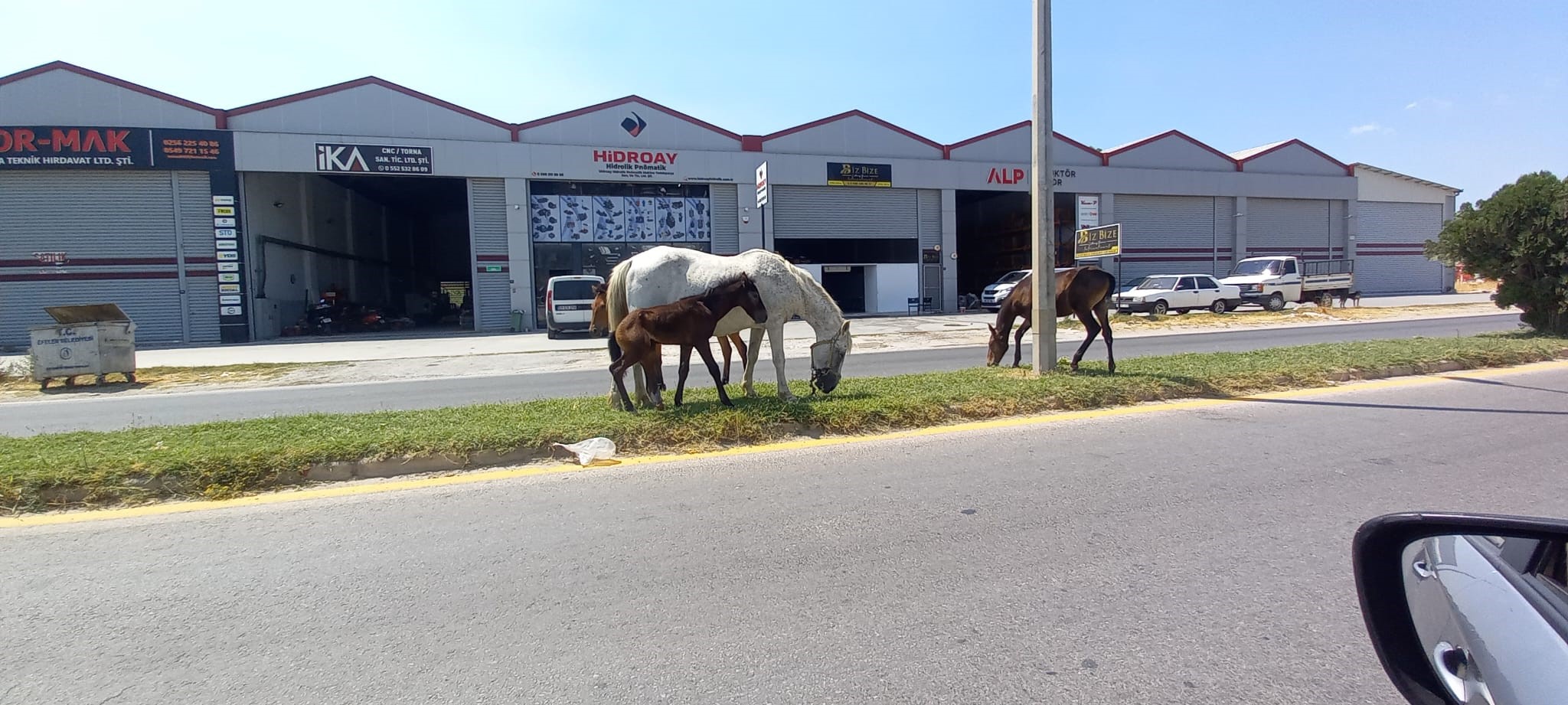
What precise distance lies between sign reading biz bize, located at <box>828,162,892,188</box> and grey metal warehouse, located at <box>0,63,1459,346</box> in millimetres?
88

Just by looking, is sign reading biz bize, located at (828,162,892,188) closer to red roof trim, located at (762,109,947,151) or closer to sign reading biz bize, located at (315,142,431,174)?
red roof trim, located at (762,109,947,151)

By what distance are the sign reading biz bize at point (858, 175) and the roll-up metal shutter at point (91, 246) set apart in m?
23.1

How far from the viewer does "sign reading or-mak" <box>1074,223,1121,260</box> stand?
25281 millimetres

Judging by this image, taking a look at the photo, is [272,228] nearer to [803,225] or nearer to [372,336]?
[372,336]

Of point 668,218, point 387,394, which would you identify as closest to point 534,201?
point 668,218

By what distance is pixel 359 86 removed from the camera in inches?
1048

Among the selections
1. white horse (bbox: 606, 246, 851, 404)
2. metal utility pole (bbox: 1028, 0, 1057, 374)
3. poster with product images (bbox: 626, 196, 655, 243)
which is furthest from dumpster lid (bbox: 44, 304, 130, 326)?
poster with product images (bbox: 626, 196, 655, 243)

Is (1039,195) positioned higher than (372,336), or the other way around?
(1039,195)

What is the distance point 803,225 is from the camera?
32250 millimetres

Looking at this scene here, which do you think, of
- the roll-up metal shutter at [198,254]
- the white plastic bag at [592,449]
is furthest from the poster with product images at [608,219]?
the white plastic bag at [592,449]

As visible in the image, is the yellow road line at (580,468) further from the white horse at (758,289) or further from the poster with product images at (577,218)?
the poster with product images at (577,218)

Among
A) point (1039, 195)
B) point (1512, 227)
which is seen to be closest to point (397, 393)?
point (1039, 195)

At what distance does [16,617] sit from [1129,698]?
188 inches

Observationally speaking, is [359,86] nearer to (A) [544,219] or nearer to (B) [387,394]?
(A) [544,219]
